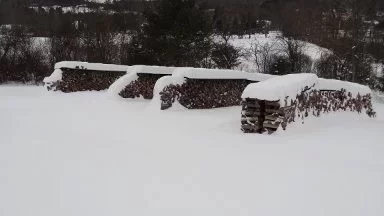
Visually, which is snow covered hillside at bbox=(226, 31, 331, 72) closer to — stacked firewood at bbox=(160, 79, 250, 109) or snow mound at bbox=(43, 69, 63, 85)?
stacked firewood at bbox=(160, 79, 250, 109)

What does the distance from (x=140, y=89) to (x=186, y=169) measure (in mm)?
7830

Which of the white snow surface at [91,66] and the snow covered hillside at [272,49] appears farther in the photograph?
the snow covered hillside at [272,49]

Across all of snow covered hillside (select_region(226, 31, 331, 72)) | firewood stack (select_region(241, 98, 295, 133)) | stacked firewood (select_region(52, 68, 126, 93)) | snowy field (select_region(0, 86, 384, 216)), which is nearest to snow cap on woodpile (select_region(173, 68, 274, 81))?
snowy field (select_region(0, 86, 384, 216))

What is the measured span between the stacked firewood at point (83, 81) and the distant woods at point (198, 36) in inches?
448

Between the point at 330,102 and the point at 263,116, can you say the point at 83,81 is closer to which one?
the point at 330,102

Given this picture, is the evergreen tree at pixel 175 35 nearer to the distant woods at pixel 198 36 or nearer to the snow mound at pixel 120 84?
the distant woods at pixel 198 36

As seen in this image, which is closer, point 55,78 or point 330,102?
point 330,102

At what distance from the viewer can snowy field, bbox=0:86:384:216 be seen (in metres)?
3.72

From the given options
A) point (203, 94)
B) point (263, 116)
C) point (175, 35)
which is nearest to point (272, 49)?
point (175, 35)

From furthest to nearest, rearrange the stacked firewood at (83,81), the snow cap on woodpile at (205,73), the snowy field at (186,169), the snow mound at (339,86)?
the stacked firewood at (83,81) < the snow cap on woodpile at (205,73) < the snow mound at (339,86) < the snowy field at (186,169)

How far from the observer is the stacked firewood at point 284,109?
698cm

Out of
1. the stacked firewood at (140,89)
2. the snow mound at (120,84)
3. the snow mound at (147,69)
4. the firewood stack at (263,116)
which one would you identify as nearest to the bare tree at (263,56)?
the snow mound at (147,69)

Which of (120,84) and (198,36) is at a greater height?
(198,36)

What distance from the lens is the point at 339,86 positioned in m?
9.56
